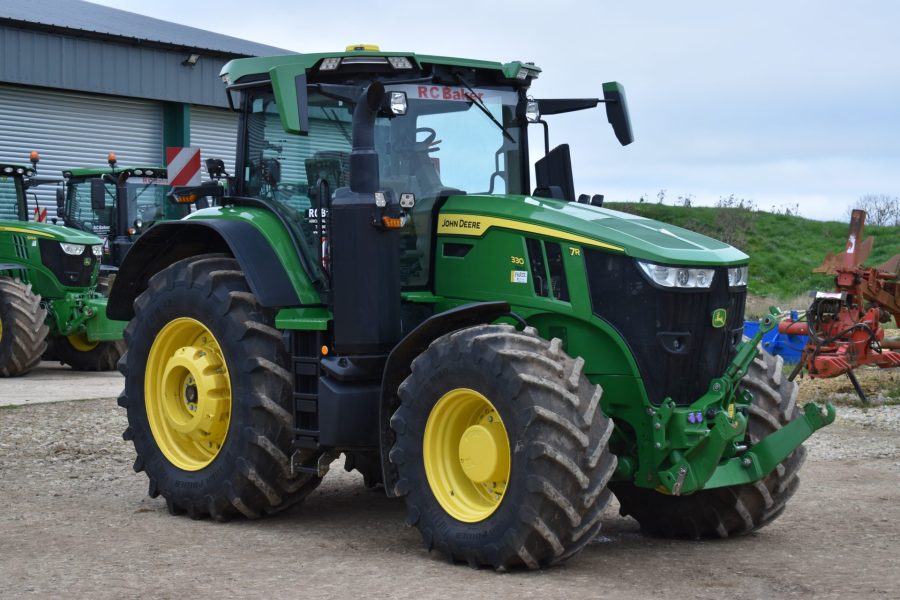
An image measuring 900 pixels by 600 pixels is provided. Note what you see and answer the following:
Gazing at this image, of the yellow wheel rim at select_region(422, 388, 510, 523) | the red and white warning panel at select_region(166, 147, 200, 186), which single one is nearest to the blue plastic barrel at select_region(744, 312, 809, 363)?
the red and white warning panel at select_region(166, 147, 200, 186)

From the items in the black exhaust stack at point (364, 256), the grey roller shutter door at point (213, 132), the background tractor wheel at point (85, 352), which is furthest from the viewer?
the grey roller shutter door at point (213, 132)

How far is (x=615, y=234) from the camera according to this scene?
21.4ft

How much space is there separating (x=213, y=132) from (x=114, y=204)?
9.28m

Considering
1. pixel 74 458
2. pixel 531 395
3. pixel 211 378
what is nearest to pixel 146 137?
pixel 74 458

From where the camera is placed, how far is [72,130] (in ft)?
85.4

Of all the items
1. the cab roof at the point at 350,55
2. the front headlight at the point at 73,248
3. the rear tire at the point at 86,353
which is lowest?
the rear tire at the point at 86,353

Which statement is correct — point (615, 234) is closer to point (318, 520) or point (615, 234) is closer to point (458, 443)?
point (458, 443)

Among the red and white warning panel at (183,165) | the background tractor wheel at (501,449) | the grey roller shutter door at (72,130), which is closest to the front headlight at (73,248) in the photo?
the red and white warning panel at (183,165)

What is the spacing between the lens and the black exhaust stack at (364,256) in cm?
684

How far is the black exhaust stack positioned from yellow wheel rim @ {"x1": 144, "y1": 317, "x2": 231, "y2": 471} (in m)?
1.04

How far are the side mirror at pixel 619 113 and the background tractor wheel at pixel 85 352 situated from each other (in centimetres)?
1066

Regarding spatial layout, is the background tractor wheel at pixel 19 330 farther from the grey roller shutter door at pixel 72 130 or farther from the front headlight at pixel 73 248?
the grey roller shutter door at pixel 72 130

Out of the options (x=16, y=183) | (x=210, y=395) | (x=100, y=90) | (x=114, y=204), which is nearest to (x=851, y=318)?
(x=210, y=395)

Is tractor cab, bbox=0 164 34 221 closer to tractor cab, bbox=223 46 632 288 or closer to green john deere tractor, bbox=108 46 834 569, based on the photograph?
green john deere tractor, bbox=108 46 834 569
